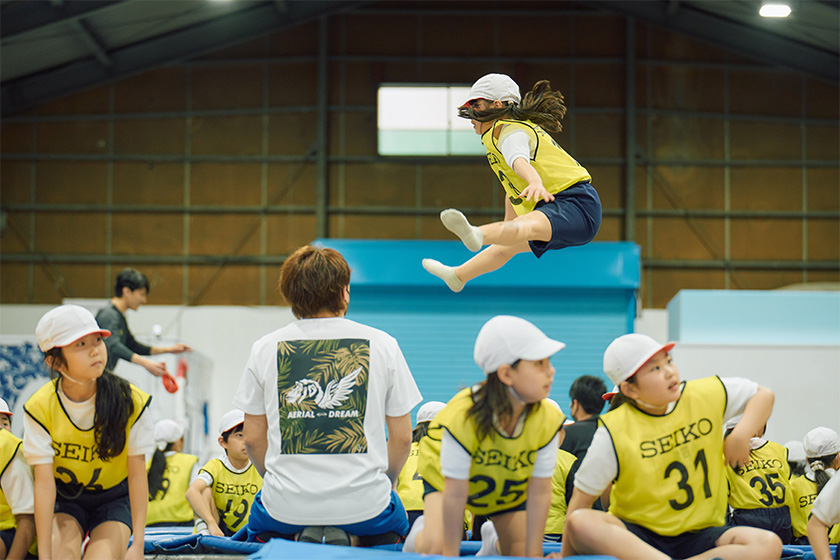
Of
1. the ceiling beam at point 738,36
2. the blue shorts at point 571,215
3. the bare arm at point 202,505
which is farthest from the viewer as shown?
the ceiling beam at point 738,36

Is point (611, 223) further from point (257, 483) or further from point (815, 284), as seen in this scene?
point (257, 483)

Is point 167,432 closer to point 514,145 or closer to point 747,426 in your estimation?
point 514,145

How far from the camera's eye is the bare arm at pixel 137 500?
296 centimetres

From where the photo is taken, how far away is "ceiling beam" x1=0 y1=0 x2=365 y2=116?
44.4 ft

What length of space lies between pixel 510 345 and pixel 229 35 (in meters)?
12.5

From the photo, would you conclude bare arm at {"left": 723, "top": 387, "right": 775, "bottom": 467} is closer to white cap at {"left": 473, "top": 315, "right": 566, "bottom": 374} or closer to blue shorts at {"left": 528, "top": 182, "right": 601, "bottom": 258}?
white cap at {"left": 473, "top": 315, "right": 566, "bottom": 374}

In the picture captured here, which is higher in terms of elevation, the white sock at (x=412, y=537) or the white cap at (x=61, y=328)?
the white cap at (x=61, y=328)

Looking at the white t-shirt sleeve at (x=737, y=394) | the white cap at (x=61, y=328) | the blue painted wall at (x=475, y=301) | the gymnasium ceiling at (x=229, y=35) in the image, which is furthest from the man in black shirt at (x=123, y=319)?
the gymnasium ceiling at (x=229, y=35)

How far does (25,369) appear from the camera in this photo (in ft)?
33.5

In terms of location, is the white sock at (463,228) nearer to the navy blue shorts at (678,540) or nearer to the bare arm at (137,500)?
the navy blue shorts at (678,540)

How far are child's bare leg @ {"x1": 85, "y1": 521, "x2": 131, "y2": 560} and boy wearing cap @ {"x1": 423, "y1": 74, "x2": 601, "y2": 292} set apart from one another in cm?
175

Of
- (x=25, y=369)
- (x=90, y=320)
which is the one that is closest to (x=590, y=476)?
(x=90, y=320)

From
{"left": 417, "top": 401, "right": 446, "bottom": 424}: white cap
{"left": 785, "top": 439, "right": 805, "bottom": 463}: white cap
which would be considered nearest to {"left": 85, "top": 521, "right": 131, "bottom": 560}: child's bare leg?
{"left": 417, "top": 401, "right": 446, "bottom": 424}: white cap

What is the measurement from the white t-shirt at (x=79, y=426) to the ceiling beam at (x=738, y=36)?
1252cm
